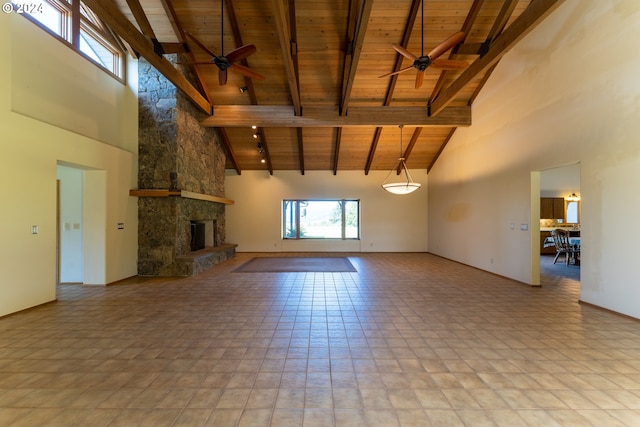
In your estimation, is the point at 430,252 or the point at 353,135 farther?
the point at 430,252

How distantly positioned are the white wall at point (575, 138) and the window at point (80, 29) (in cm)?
812

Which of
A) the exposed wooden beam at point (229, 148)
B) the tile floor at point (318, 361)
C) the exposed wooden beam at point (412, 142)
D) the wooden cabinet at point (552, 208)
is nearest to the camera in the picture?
the tile floor at point (318, 361)

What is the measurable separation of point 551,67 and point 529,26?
1215 mm

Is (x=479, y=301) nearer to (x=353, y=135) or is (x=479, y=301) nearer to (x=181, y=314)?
(x=181, y=314)

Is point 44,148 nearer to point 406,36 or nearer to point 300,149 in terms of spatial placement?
point 300,149

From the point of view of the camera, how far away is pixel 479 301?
4.55 m

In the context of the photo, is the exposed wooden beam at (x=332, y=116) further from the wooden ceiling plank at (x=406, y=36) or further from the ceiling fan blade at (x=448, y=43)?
the ceiling fan blade at (x=448, y=43)

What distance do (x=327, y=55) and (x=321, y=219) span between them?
602cm

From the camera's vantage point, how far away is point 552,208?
10414 mm

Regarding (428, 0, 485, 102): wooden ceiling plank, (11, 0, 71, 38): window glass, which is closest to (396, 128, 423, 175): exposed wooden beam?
(428, 0, 485, 102): wooden ceiling plank

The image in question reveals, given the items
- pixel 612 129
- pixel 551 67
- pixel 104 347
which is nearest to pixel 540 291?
pixel 612 129

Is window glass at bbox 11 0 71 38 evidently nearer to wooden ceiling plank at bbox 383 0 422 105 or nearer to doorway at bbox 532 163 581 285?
wooden ceiling plank at bbox 383 0 422 105

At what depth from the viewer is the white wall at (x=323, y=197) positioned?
10.7 metres

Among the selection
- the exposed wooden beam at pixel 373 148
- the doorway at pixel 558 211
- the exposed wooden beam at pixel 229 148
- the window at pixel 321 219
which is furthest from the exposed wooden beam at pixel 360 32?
the doorway at pixel 558 211
